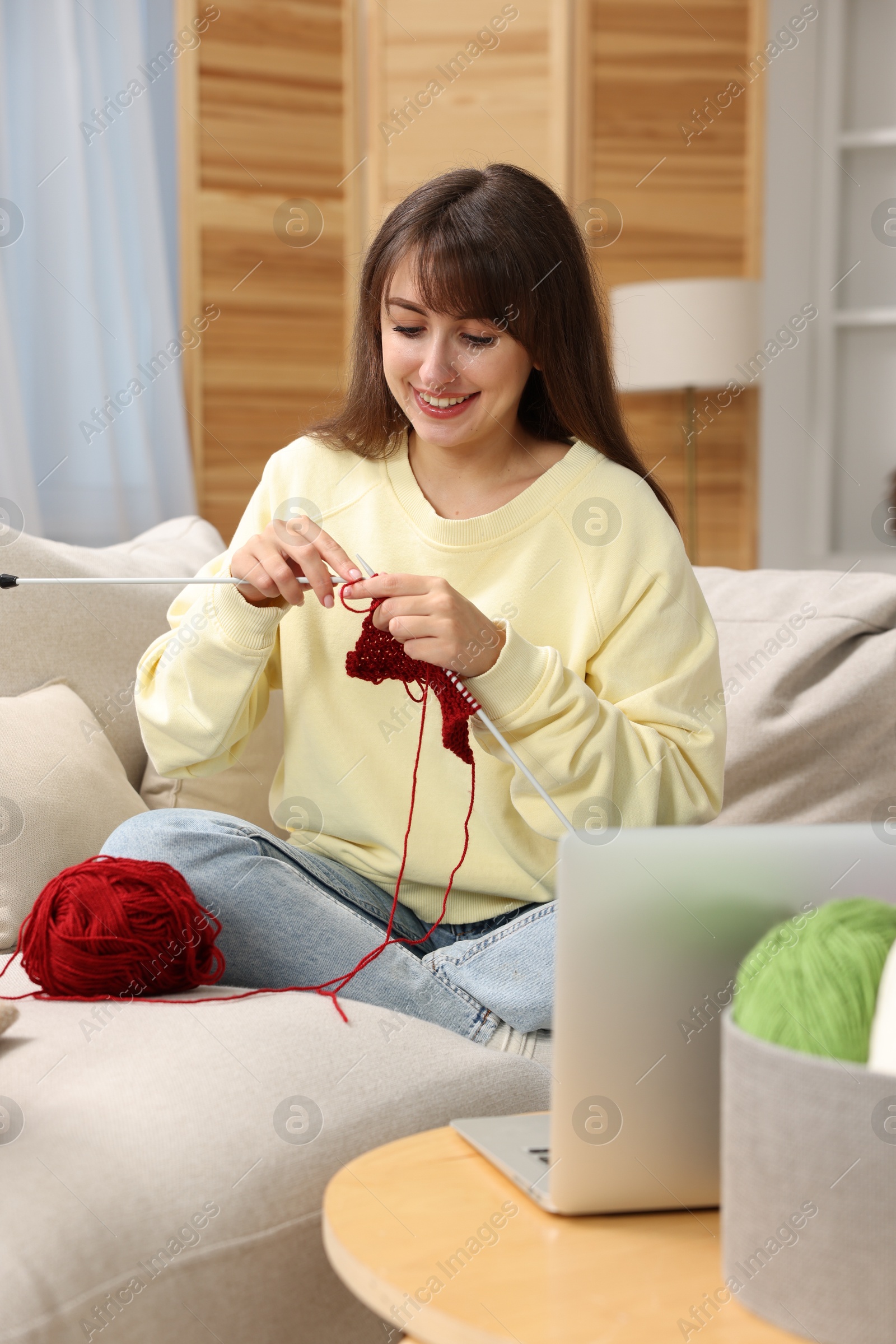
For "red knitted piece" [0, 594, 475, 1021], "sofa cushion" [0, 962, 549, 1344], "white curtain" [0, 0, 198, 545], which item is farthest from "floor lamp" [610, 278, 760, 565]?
"sofa cushion" [0, 962, 549, 1344]

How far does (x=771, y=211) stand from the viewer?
3.33m

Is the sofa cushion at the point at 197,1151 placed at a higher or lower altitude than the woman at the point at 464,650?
lower

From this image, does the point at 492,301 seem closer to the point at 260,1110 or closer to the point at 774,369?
the point at 260,1110

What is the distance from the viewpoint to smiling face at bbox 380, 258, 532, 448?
126cm

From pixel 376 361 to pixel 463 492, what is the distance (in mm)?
174

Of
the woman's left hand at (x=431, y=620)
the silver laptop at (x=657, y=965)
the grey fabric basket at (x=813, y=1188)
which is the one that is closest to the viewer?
the grey fabric basket at (x=813, y=1188)

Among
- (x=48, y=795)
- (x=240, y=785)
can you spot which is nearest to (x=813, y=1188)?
(x=48, y=795)

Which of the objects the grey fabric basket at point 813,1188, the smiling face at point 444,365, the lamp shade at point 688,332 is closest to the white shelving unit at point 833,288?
the lamp shade at point 688,332

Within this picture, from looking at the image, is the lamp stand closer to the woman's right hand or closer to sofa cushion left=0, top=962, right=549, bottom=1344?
the woman's right hand

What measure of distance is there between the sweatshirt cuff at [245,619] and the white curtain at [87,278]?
1582mm

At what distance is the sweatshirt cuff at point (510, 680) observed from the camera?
114 centimetres

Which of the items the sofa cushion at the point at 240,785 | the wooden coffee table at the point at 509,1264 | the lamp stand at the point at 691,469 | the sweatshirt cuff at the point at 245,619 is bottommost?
the wooden coffee table at the point at 509,1264

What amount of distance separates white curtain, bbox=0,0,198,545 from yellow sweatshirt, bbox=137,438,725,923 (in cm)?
153

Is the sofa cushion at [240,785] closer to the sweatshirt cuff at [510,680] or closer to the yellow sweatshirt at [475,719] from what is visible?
the yellow sweatshirt at [475,719]
